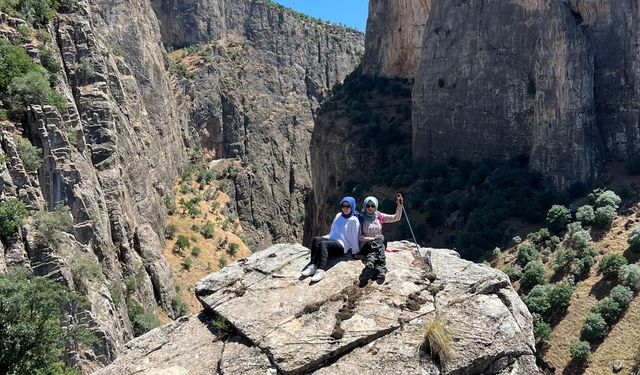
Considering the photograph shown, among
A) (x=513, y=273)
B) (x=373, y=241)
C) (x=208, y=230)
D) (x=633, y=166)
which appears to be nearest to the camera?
(x=373, y=241)

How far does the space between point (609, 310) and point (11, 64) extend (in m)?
23.1

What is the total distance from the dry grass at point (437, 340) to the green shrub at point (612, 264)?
1950 cm

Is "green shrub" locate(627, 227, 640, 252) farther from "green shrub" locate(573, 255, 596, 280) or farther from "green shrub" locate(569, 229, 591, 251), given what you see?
"green shrub" locate(569, 229, 591, 251)

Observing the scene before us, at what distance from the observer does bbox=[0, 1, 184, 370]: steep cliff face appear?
1538cm

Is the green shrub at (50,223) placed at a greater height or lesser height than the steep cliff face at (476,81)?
lesser

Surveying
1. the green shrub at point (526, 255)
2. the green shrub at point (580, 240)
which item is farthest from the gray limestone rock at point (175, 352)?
the green shrub at point (580, 240)

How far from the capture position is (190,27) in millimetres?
71000

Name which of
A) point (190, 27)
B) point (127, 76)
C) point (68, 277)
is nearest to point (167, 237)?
point (127, 76)

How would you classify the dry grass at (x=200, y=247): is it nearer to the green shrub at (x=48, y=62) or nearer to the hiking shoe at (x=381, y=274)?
the green shrub at (x=48, y=62)

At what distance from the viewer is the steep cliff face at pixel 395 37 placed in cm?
5031

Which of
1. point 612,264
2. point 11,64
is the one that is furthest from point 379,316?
point 612,264

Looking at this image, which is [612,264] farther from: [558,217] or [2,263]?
[2,263]

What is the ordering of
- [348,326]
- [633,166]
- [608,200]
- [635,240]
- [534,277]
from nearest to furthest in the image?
[348,326] → [635,240] → [534,277] → [608,200] → [633,166]

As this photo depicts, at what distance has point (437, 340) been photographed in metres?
7.84
